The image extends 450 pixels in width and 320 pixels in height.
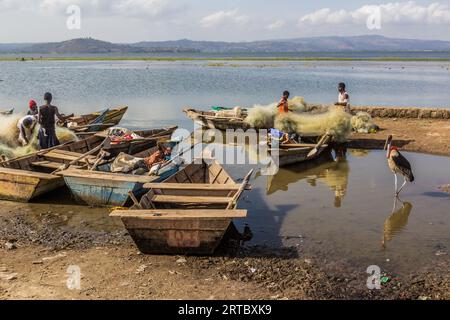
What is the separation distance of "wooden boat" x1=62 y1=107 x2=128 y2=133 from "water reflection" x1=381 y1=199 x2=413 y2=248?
11325mm

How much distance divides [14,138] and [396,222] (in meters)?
11.2

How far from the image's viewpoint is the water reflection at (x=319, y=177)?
11773 millimetres

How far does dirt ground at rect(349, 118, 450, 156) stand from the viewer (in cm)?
1580

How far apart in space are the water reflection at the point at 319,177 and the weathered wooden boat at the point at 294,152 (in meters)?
0.23

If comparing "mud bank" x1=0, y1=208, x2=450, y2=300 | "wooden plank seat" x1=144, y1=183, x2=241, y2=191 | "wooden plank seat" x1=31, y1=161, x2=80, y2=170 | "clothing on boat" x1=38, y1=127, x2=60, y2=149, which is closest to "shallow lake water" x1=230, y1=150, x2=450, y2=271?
"mud bank" x1=0, y1=208, x2=450, y2=300

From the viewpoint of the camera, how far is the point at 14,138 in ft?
45.3

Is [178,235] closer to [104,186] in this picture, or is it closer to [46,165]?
[104,186]

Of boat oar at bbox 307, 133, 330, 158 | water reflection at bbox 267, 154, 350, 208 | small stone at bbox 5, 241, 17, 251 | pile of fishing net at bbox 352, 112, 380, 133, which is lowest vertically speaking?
small stone at bbox 5, 241, 17, 251

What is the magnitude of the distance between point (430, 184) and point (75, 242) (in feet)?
29.6

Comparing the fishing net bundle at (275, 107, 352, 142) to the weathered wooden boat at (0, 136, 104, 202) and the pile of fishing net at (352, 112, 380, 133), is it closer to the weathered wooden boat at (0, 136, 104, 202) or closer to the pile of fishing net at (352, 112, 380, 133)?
the pile of fishing net at (352, 112, 380, 133)

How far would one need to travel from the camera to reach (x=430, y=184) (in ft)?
39.0

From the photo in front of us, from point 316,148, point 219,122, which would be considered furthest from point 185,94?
point 316,148
